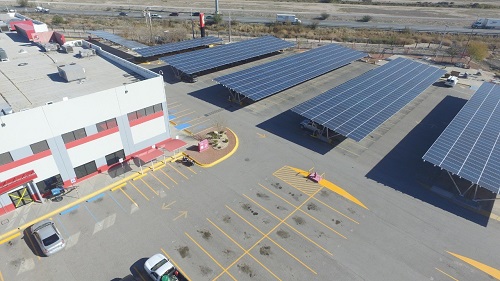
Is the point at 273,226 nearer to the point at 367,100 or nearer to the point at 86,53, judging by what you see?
the point at 367,100

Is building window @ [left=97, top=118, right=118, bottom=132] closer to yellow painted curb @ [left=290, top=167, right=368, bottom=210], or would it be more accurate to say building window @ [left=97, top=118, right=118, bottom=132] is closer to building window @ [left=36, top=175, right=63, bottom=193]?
building window @ [left=36, top=175, right=63, bottom=193]

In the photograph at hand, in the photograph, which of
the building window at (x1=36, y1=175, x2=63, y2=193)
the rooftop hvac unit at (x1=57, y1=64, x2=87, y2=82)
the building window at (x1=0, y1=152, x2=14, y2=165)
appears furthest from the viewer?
the rooftop hvac unit at (x1=57, y1=64, x2=87, y2=82)

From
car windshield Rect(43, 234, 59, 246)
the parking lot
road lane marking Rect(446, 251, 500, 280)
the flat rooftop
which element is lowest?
road lane marking Rect(446, 251, 500, 280)

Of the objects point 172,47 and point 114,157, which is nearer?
point 114,157

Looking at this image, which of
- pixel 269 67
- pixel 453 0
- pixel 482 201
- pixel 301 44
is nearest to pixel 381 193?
pixel 482 201

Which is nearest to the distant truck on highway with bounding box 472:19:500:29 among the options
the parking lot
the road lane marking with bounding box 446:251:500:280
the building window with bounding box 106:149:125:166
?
the parking lot

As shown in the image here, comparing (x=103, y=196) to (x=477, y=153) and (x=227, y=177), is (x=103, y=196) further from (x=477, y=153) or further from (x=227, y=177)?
(x=477, y=153)

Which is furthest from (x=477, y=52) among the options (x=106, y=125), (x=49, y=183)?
(x=49, y=183)
